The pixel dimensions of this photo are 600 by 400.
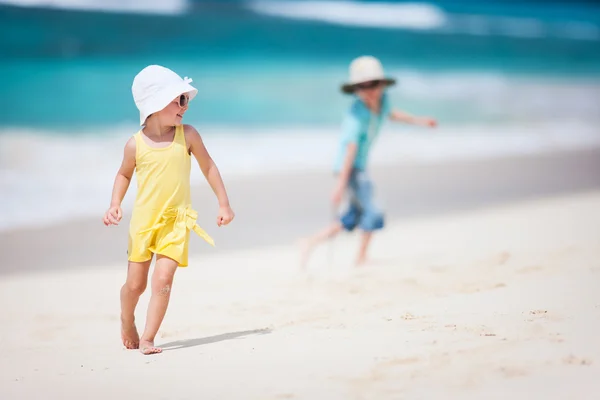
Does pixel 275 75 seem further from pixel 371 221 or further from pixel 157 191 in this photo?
pixel 157 191

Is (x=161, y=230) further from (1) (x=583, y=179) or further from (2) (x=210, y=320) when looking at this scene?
(1) (x=583, y=179)

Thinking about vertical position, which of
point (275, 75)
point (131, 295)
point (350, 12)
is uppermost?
point (350, 12)

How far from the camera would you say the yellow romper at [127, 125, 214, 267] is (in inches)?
144

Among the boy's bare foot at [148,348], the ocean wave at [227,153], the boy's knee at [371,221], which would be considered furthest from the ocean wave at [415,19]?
the boy's bare foot at [148,348]

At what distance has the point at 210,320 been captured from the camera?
4340 millimetres

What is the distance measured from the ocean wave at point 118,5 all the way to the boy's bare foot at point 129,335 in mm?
18802

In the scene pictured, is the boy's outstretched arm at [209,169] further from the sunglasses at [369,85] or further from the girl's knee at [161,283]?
the sunglasses at [369,85]

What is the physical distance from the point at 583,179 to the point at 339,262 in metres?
Answer: 4.17

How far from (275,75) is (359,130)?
14.5m

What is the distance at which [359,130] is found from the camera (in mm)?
5590

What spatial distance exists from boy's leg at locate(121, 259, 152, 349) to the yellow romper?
47mm

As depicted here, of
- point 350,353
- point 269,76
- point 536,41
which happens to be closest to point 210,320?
point 350,353

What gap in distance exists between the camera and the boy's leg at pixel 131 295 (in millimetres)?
3705

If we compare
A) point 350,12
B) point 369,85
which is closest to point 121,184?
point 369,85
